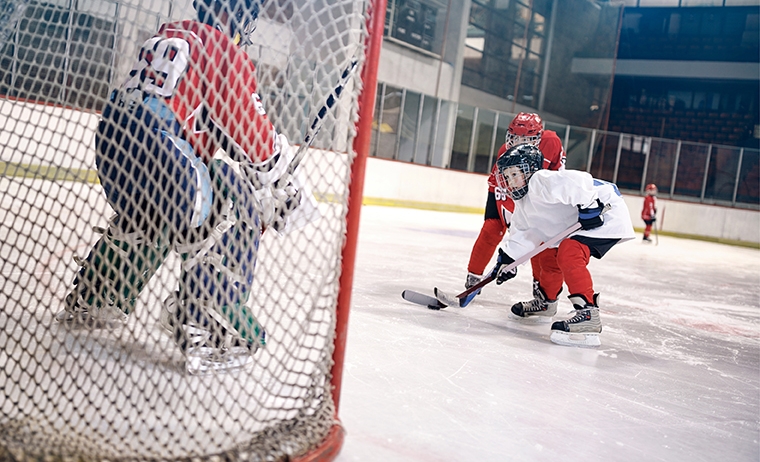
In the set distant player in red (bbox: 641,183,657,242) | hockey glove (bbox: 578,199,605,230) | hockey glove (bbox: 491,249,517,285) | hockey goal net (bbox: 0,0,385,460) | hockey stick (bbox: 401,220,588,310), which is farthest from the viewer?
distant player in red (bbox: 641,183,657,242)

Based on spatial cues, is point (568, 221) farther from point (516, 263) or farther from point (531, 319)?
point (531, 319)

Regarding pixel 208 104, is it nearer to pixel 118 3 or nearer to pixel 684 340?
pixel 118 3

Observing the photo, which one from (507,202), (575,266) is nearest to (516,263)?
(575,266)

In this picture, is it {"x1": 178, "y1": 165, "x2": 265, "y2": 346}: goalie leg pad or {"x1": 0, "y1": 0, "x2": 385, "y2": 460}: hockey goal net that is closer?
{"x1": 0, "y1": 0, "x2": 385, "y2": 460}: hockey goal net

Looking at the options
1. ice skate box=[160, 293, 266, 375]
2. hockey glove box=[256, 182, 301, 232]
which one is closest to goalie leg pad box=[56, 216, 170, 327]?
ice skate box=[160, 293, 266, 375]

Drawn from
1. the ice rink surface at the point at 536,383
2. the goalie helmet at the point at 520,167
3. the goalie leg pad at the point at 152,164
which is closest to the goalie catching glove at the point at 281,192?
the goalie leg pad at the point at 152,164

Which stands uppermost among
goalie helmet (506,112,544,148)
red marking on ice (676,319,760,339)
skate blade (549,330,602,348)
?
goalie helmet (506,112,544,148)

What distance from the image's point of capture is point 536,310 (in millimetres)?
2482

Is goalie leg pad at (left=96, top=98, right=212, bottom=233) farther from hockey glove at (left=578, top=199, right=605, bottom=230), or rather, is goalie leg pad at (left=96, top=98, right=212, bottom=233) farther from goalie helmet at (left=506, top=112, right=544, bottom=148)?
goalie helmet at (left=506, top=112, right=544, bottom=148)

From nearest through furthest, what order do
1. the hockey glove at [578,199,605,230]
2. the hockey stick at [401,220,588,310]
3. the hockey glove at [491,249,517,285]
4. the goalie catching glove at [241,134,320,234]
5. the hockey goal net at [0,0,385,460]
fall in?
the hockey goal net at [0,0,385,460] < the goalie catching glove at [241,134,320,234] < the hockey glove at [578,199,605,230] < the hockey glove at [491,249,517,285] < the hockey stick at [401,220,588,310]

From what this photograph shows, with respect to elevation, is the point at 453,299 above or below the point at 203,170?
below

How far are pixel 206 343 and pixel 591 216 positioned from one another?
122 centimetres

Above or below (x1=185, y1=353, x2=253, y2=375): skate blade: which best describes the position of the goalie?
above

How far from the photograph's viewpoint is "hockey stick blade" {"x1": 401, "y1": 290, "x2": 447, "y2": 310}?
8.21 ft
